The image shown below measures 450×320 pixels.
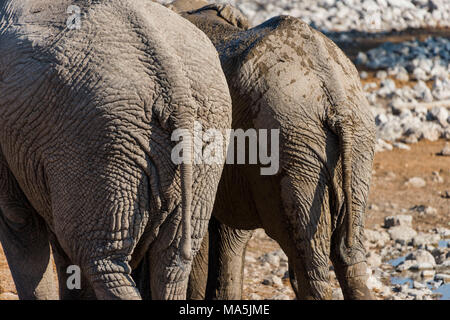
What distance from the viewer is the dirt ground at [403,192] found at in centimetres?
653

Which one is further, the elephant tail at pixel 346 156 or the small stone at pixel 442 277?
the small stone at pixel 442 277

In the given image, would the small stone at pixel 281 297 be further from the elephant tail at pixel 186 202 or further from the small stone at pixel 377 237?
the elephant tail at pixel 186 202

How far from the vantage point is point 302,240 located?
3662 mm

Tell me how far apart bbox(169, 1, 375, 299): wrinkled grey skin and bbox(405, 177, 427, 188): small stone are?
4.57 metres

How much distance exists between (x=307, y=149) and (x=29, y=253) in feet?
3.94

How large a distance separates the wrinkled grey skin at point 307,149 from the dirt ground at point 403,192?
1761mm

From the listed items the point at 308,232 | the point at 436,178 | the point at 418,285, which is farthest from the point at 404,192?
the point at 308,232

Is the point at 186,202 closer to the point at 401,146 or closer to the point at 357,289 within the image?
the point at 357,289

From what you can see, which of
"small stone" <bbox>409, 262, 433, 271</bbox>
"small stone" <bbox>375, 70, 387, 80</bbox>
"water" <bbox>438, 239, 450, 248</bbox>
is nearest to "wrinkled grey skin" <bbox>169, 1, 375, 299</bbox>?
"small stone" <bbox>409, 262, 433, 271</bbox>

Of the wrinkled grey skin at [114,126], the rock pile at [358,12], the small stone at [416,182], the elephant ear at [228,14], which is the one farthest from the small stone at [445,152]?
the wrinkled grey skin at [114,126]

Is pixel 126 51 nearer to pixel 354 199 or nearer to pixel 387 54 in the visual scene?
pixel 354 199

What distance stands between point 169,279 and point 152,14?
3.07 feet

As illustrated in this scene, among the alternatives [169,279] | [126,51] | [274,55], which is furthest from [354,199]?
[126,51]
